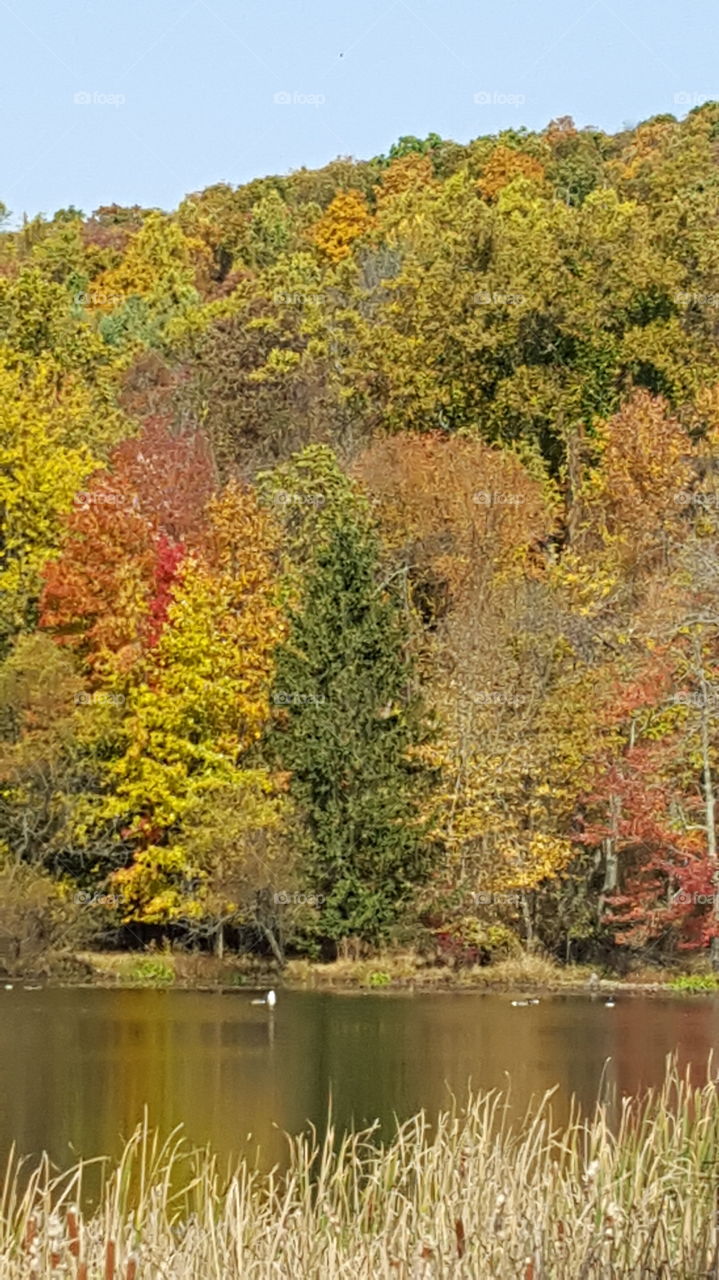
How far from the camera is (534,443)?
174 ft

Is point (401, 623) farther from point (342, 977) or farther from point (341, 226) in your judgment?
point (341, 226)

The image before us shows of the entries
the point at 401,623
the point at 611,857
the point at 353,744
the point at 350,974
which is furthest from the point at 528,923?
the point at 401,623

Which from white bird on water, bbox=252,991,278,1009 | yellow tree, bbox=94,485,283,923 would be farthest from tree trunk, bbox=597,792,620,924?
white bird on water, bbox=252,991,278,1009

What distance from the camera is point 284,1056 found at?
92.3ft

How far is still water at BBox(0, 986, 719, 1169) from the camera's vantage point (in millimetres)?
22688

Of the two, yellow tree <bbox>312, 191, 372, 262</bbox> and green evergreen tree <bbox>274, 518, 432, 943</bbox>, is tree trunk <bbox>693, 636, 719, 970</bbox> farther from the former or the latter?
yellow tree <bbox>312, 191, 372, 262</bbox>

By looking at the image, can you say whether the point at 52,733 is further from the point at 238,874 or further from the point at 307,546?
the point at 307,546

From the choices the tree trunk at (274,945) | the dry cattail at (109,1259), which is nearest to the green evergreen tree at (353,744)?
the tree trunk at (274,945)

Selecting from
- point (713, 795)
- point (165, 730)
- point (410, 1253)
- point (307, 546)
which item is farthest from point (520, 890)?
point (410, 1253)

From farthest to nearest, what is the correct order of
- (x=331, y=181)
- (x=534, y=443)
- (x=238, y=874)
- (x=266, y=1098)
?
(x=331, y=181) < (x=534, y=443) < (x=238, y=874) < (x=266, y=1098)

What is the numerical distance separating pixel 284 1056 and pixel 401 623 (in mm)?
17312

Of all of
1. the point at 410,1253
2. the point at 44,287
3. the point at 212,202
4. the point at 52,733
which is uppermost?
the point at 212,202

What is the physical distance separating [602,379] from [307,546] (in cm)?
1097

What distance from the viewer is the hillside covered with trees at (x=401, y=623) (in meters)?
39.4
